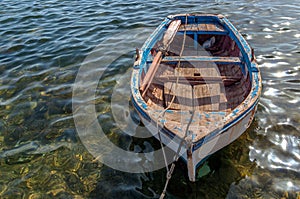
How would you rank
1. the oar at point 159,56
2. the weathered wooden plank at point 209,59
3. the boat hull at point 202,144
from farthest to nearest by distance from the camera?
the weathered wooden plank at point 209,59 → the oar at point 159,56 → the boat hull at point 202,144

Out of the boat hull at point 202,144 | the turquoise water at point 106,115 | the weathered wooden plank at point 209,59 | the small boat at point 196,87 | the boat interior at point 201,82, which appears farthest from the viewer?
the weathered wooden plank at point 209,59

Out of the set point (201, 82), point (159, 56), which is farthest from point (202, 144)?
point (159, 56)

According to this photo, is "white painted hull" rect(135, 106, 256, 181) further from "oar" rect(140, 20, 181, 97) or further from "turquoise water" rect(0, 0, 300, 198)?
"oar" rect(140, 20, 181, 97)

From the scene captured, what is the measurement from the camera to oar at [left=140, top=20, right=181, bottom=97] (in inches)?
243

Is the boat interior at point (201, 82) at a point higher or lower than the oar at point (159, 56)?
lower

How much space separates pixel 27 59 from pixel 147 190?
7380mm

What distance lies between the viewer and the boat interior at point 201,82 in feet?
21.4

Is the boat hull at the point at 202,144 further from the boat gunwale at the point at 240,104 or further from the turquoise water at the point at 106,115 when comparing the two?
the turquoise water at the point at 106,115

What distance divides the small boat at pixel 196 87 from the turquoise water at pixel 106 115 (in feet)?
2.79

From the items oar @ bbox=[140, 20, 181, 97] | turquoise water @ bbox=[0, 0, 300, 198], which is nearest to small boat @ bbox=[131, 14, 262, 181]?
oar @ bbox=[140, 20, 181, 97]

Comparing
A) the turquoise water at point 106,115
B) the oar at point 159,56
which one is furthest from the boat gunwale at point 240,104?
the turquoise water at point 106,115

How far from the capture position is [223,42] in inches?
373

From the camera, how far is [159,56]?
7.14 m

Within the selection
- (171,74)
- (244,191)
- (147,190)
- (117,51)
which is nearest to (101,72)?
(117,51)
